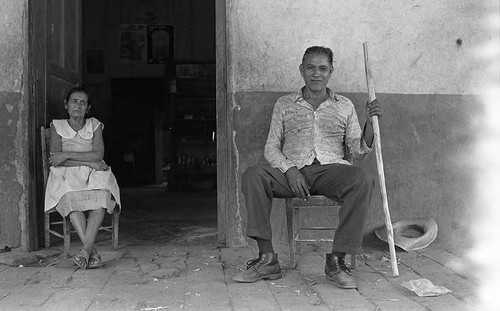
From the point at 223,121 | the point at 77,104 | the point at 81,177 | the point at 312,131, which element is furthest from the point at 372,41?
the point at 81,177

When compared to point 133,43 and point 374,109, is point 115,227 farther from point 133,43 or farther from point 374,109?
point 133,43

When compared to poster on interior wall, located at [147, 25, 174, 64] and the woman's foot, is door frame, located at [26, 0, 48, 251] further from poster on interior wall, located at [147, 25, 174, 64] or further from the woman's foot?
poster on interior wall, located at [147, 25, 174, 64]

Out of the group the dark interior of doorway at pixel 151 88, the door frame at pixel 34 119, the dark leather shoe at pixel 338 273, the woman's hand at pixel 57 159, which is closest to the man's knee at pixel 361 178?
the dark leather shoe at pixel 338 273

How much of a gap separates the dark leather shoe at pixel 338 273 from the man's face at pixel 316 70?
1.20 m

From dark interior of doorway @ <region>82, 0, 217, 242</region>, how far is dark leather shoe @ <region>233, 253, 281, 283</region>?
633 centimetres

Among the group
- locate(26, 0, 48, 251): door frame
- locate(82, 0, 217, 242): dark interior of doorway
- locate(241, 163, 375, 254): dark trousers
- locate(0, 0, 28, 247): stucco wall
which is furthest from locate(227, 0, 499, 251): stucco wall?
locate(82, 0, 217, 242): dark interior of doorway

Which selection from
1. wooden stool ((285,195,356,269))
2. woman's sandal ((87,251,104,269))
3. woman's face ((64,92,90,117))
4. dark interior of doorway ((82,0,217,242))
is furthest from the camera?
dark interior of doorway ((82,0,217,242))

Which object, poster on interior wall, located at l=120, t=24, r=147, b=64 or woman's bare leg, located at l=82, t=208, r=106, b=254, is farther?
poster on interior wall, located at l=120, t=24, r=147, b=64

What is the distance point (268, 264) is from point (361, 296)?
2.08ft

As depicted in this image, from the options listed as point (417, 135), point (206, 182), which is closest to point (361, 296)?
point (417, 135)

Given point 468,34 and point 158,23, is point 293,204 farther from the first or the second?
point 158,23

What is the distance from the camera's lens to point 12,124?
13.8 ft

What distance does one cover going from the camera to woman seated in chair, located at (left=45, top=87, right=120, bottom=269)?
381 centimetres

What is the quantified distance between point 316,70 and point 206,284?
1.62 meters
